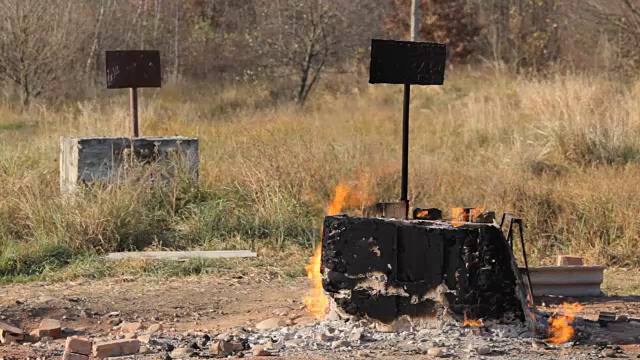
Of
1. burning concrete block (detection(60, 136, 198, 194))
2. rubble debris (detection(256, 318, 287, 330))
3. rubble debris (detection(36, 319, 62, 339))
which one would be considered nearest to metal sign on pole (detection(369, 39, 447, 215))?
rubble debris (detection(256, 318, 287, 330))

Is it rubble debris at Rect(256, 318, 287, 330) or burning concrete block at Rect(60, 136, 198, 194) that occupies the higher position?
burning concrete block at Rect(60, 136, 198, 194)

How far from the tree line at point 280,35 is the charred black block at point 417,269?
1676 centimetres

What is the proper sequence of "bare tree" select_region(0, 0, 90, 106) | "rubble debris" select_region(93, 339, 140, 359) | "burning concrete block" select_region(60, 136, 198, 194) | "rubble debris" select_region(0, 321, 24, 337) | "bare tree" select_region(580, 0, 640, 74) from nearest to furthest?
"rubble debris" select_region(93, 339, 140, 359), "rubble debris" select_region(0, 321, 24, 337), "burning concrete block" select_region(60, 136, 198, 194), "bare tree" select_region(0, 0, 90, 106), "bare tree" select_region(580, 0, 640, 74)

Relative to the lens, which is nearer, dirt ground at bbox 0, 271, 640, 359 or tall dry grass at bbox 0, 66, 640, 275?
dirt ground at bbox 0, 271, 640, 359

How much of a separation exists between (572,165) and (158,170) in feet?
16.7

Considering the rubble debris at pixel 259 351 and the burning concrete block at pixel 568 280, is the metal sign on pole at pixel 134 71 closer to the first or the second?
the burning concrete block at pixel 568 280

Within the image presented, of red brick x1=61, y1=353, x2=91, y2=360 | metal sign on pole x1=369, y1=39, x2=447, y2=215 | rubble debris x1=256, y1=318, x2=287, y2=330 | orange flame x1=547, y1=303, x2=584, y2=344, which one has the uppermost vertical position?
metal sign on pole x1=369, y1=39, x2=447, y2=215

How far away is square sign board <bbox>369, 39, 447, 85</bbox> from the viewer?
20.0 feet

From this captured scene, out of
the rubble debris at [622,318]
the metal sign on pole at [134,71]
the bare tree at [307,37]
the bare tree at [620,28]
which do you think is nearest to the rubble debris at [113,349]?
the rubble debris at [622,318]

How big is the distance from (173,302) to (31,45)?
51.7ft

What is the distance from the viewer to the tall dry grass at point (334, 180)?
28.8 feet

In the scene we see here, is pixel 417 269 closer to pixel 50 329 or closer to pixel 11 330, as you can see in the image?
pixel 50 329

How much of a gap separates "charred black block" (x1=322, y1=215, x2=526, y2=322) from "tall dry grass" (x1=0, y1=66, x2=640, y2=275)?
3.02m

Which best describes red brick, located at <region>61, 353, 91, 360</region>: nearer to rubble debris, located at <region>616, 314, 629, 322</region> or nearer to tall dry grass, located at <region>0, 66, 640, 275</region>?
rubble debris, located at <region>616, 314, 629, 322</region>
